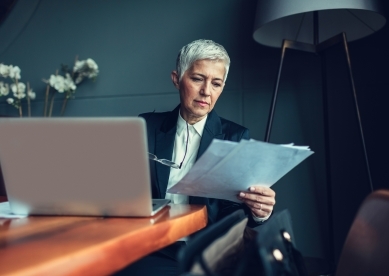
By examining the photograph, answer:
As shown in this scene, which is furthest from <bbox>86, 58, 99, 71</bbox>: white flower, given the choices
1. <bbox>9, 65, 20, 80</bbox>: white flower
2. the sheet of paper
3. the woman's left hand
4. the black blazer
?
the woman's left hand

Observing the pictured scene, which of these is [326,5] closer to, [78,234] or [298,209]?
[298,209]

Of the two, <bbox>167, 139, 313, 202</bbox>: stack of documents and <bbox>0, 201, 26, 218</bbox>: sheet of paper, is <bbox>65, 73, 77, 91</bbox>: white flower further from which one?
<bbox>167, 139, 313, 202</bbox>: stack of documents

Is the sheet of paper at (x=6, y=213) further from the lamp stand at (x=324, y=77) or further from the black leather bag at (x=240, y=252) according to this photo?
the lamp stand at (x=324, y=77)

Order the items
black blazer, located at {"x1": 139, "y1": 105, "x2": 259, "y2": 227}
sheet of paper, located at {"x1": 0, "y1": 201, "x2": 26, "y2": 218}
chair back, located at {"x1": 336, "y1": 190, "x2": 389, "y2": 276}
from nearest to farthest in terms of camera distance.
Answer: chair back, located at {"x1": 336, "y1": 190, "x2": 389, "y2": 276} < sheet of paper, located at {"x1": 0, "y1": 201, "x2": 26, "y2": 218} < black blazer, located at {"x1": 139, "y1": 105, "x2": 259, "y2": 227}

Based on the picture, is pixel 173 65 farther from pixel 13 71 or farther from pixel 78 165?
pixel 78 165

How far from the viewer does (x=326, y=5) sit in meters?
1.80

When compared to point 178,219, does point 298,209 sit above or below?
below

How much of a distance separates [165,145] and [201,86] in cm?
32

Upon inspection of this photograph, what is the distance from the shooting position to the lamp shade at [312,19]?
1.81 meters

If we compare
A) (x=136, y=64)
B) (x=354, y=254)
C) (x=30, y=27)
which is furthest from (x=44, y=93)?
(x=354, y=254)

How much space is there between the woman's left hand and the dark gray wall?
36.9 inches

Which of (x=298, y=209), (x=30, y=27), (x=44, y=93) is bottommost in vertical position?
(x=298, y=209)

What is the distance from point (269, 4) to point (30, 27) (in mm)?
2149

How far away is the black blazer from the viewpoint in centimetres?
168
